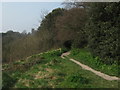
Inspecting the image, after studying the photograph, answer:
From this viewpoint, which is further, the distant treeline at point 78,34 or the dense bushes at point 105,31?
the distant treeline at point 78,34

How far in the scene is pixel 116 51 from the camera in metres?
11.2

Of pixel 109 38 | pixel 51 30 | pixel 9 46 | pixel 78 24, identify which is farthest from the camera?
pixel 51 30

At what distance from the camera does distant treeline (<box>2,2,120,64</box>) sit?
12.0 metres

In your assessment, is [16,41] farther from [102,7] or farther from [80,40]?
[102,7]

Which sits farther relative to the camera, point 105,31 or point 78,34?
point 78,34

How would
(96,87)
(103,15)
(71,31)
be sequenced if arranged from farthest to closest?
(71,31) < (103,15) < (96,87)

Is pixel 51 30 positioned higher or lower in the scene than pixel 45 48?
higher

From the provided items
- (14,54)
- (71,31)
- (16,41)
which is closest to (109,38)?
(71,31)

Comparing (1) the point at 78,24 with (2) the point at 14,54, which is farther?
(2) the point at 14,54

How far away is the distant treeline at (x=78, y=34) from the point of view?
1195 cm

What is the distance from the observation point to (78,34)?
25844mm

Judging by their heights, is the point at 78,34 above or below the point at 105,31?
below

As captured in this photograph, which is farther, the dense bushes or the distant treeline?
the distant treeline

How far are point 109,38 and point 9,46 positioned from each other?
63.8ft
